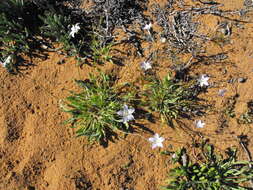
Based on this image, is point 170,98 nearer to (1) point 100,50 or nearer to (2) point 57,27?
(1) point 100,50

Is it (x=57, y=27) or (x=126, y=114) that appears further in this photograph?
(x=57, y=27)

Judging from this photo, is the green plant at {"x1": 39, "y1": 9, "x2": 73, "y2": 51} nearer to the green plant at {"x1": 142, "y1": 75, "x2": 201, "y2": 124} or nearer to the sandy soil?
the sandy soil

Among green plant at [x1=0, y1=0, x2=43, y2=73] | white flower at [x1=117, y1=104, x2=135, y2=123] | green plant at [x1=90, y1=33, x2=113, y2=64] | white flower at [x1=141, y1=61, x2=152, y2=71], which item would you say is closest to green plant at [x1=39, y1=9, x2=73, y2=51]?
green plant at [x1=0, y1=0, x2=43, y2=73]

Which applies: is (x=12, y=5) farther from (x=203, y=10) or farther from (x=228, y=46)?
(x=228, y=46)

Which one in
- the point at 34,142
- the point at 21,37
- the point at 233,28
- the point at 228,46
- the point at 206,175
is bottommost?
the point at 34,142

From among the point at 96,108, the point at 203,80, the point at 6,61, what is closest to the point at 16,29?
the point at 6,61

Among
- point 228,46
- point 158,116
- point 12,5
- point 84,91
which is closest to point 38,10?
point 12,5

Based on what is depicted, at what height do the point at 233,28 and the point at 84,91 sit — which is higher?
the point at 233,28
